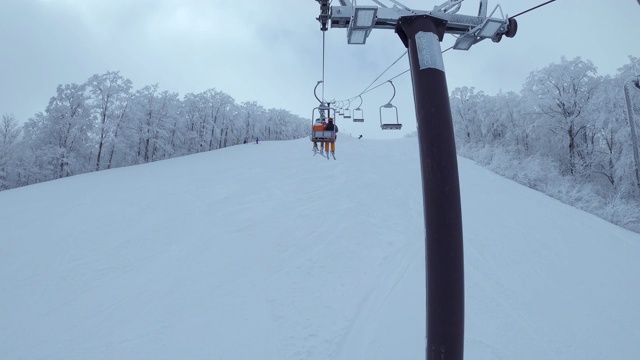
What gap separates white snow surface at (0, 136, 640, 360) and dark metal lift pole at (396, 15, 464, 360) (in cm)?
410

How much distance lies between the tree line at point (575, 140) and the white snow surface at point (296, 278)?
5719 mm

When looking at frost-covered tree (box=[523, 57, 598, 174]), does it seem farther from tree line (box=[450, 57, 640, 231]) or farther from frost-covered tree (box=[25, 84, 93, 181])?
frost-covered tree (box=[25, 84, 93, 181])

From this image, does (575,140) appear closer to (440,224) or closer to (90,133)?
(440,224)

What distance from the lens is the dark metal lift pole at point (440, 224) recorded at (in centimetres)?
209

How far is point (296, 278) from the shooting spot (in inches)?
325

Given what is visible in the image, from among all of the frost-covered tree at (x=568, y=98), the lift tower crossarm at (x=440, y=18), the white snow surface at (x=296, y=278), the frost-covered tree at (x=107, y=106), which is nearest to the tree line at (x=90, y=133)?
the frost-covered tree at (x=107, y=106)

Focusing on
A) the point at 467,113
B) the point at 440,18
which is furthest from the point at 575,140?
the point at 440,18

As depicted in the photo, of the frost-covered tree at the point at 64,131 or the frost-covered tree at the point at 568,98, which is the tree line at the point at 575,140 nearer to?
the frost-covered tree at the point at 568,98

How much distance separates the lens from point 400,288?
7.68 meters

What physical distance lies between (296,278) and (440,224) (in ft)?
22.3

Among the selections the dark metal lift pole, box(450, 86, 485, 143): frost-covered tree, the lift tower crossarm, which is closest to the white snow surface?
the dark metal lift pole

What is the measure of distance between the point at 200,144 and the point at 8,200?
116 feet

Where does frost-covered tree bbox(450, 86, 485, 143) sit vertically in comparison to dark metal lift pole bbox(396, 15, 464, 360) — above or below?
above

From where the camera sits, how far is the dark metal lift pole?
2.09 meters
